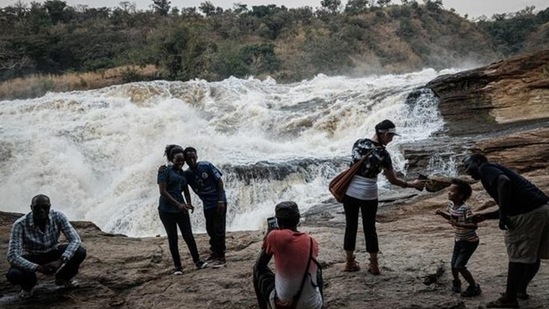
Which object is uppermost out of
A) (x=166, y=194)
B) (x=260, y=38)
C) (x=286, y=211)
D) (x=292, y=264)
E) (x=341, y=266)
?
(x=260, y=38)

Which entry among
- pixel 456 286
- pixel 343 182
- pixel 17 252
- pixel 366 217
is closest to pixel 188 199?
pixel 17 252

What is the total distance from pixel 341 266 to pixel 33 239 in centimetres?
280

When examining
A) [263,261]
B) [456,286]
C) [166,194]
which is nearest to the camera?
[263,261]

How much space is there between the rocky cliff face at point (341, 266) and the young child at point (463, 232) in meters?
0.15

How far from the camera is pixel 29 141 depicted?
13.7 meters

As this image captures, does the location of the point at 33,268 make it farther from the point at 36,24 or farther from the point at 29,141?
the point at 36,24

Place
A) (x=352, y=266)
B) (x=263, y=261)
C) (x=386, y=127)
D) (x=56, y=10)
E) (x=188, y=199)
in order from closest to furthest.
A: (x=263, y=261) < (x=386, y=127) < (x=352, y=266) < (x=188, y=199) < (x=56, y=10)

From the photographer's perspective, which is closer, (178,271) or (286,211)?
(286,211)

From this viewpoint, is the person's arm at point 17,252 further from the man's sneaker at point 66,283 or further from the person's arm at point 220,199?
the person's arm at point 220,199

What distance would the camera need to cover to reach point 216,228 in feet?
16.4

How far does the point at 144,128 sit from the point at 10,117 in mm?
6137

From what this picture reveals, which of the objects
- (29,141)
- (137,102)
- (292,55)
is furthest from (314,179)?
(292,55)

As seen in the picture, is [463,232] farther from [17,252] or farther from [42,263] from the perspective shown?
[17,252]

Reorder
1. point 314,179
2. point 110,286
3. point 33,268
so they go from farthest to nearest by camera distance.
→ point 314,179, point 110,286, point 33,268
